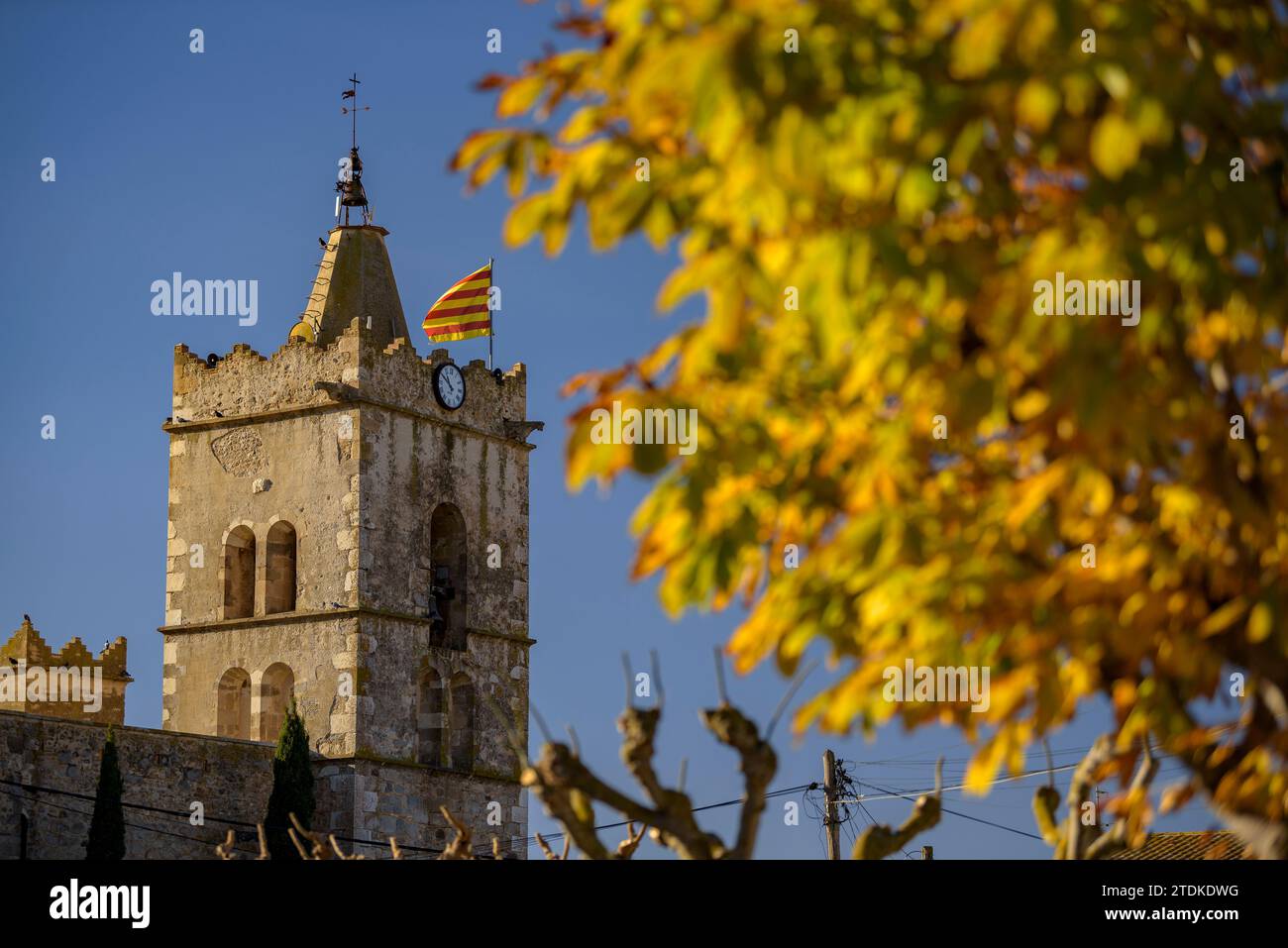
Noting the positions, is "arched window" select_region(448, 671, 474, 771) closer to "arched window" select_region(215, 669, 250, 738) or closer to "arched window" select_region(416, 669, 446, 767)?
"arched window" select_region(416, 669, 446, 767)

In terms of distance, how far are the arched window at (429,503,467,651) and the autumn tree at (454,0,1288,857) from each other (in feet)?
113

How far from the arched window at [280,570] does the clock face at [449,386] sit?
139 inches

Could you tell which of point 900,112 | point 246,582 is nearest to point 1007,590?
point 900,112

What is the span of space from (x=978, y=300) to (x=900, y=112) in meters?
0.60

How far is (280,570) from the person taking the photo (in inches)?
1623

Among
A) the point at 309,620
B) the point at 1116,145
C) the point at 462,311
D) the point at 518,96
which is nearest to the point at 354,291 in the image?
the point at 462,311

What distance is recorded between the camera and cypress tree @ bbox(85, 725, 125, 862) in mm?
32875

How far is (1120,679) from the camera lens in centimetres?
716

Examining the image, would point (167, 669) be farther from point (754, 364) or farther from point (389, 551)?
point (754, 364)

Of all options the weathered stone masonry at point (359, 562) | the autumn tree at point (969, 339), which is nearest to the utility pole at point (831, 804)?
the weathered stone masonry at point (359, 562)

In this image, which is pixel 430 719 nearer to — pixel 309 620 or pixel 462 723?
pixel 462 723

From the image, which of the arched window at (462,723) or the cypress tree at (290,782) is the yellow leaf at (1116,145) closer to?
the cypress tree at (290,782)

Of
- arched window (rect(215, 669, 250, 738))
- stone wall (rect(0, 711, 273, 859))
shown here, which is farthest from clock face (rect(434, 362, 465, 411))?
stone wall (rect(0, 711, 273, 859))
